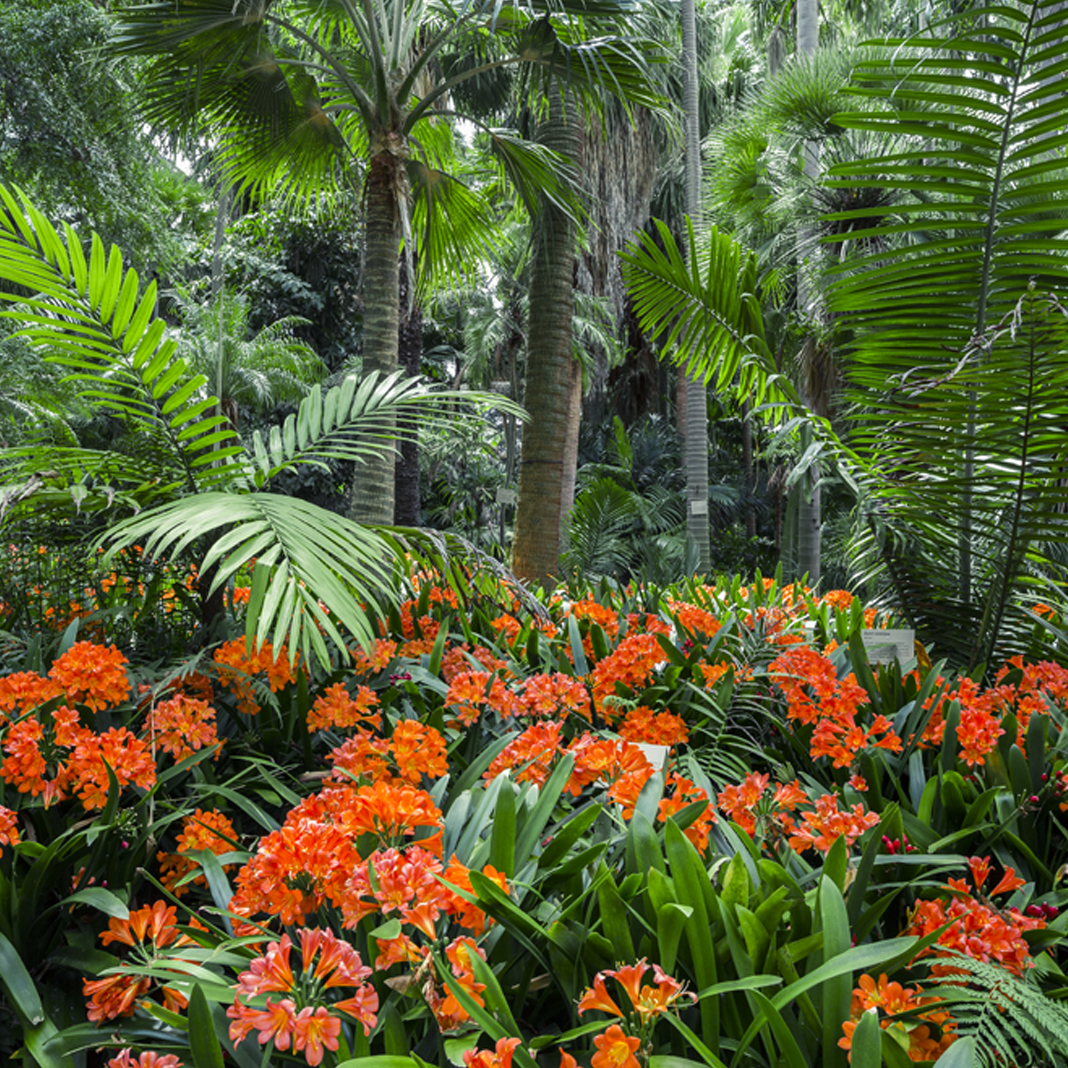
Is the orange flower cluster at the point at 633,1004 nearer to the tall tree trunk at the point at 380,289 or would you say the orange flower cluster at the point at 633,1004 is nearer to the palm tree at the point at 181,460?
the palm tree at the point at 181,460

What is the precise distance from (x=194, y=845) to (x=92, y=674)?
551mm

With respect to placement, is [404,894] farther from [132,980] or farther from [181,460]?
[181,460]

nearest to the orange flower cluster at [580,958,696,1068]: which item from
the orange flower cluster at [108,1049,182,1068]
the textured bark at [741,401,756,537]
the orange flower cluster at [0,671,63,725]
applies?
the orange flower cluster at [108,1049,182,1068]

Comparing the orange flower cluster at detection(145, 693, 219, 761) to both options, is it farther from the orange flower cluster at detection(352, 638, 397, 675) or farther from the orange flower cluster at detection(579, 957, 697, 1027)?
the orange flower cluster at detection(579, 957, 697, 1027)

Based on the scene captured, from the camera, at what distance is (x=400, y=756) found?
1.41 meters

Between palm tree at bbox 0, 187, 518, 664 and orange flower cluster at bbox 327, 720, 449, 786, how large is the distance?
25 centimetres

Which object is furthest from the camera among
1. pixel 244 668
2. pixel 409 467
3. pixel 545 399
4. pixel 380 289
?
pixel 409 467

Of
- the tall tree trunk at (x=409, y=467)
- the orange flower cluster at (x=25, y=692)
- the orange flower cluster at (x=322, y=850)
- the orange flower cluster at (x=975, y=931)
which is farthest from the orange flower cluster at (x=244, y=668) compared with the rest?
the tall tree trunk at (x=409, y=467)

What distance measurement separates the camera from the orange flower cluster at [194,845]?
1.40 meters

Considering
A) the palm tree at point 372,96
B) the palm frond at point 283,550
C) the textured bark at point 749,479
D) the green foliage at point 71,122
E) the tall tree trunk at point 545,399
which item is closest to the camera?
the palm frond at point 283,550

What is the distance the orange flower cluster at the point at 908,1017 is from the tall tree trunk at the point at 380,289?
3286mm

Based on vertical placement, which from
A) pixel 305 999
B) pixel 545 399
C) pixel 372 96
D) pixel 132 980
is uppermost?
pixel 372 96

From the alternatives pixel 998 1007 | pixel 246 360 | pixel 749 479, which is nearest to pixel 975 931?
pixel 998 1007

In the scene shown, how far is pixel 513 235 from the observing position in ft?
38.8
